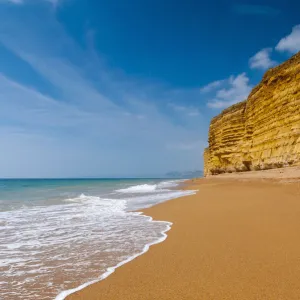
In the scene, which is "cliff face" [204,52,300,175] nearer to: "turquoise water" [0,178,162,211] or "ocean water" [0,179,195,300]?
"turquoise water" [0,178,162,211]

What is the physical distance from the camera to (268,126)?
76.0 ft

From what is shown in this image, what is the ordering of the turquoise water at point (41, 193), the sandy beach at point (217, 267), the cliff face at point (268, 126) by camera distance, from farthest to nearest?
1. the cliff face at point (268, 126)
2. the turquoise water at point (41, 193)
3. the sandy beach at point (217, 267)

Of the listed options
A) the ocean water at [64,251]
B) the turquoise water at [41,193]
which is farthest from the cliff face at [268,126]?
the ocean water at [64,251]

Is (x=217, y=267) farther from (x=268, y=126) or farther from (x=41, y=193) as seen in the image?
(x=41, y=193)

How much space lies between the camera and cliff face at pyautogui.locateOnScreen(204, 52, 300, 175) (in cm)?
1961

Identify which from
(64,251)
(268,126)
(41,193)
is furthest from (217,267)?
(41,193)

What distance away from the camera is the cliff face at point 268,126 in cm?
1961

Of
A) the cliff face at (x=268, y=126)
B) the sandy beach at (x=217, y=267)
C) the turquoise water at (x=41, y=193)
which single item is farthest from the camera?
the cliff face at (x=268, y=126)

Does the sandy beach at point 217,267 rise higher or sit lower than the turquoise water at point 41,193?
lower

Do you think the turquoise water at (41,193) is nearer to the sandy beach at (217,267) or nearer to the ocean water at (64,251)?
the ocean water at (64,251)

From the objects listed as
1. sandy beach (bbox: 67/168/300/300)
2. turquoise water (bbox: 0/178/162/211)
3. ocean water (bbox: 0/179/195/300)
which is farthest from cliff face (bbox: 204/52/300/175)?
ocean water (bbox: 0/179/195/300)

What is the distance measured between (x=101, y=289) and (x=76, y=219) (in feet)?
19.1

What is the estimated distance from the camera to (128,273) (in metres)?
3.34

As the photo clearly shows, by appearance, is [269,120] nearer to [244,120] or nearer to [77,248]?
[244,120]
